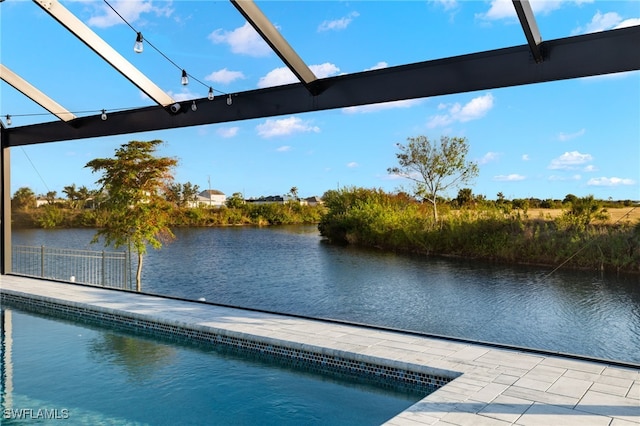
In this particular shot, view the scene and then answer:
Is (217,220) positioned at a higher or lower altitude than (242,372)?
higher

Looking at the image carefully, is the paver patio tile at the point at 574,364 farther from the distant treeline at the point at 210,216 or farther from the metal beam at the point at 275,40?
the distant treeline at the point at 210,216

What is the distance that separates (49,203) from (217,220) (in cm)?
982

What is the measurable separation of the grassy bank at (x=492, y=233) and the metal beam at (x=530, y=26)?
862 centimetres

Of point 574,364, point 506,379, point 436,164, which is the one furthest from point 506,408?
point 436,164

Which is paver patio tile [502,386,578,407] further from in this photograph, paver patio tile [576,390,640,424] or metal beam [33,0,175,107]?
metal beam [33,0,175,107]

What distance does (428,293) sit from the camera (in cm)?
1035

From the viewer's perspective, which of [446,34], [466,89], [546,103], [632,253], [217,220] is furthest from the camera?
[217,220]

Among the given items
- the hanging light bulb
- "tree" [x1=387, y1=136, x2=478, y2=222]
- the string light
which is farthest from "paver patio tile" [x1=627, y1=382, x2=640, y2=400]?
"tree" [x1=387, y1=136, x2=478, y2=222]

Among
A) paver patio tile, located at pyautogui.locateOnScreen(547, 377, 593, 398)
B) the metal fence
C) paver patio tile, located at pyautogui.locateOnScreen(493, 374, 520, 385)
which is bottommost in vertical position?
paver patio tile, located at pyautogui.locateOnScreen(547, 377, 593, 398)

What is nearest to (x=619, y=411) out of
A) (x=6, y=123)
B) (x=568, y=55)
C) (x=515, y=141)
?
(x=568, y=55)

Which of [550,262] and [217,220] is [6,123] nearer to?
[550,262]

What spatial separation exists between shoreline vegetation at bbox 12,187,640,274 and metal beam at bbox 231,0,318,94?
622cm

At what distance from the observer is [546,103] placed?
17.4 m

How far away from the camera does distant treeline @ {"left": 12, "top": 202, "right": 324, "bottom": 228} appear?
26.1 metres
